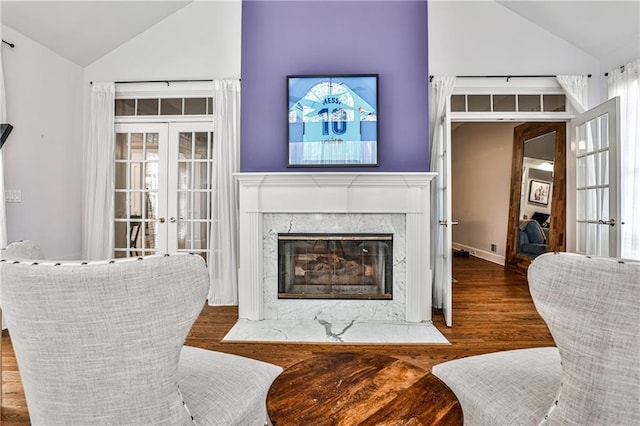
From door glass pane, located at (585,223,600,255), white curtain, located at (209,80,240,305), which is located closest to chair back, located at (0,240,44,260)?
white curtain, located at (209,80,240,305)

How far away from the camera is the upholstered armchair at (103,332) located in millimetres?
760

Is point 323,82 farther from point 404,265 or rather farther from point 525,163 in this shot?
point 525,163

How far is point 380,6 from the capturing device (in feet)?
10.3

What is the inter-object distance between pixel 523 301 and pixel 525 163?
2727 millimetres

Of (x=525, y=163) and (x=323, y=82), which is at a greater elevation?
(x=323, y=82)

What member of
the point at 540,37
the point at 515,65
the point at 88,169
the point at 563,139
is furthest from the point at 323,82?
the point at 563,139

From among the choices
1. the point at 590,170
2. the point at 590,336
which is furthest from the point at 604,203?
the point at 590,336

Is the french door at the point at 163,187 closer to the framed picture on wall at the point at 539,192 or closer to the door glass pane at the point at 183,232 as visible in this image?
the door glass pane at the point at 183,232

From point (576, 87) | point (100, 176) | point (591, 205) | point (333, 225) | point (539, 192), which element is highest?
point (576, 87)

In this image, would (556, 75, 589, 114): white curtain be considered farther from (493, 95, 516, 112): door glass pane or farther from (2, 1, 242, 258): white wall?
(2, 1, 242, 258): white wall

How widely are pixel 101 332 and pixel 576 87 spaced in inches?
186

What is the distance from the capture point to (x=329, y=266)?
3070 mm

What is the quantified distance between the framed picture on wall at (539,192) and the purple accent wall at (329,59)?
3024 mm

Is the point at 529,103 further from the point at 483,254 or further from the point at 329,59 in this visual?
the point at 483,254
